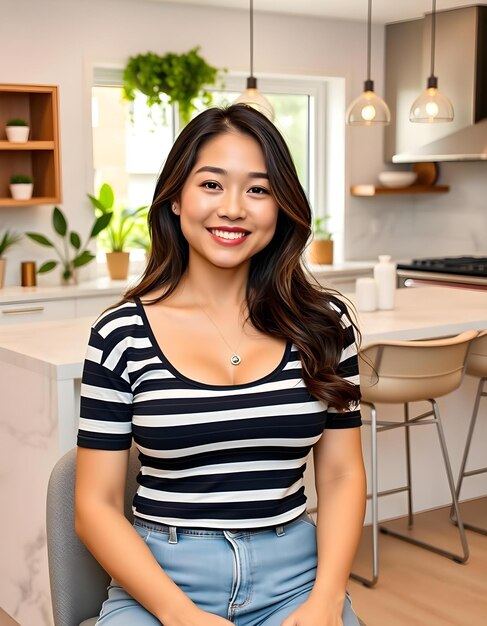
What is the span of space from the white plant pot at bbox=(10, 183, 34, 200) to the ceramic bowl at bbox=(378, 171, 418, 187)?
→ 254 cm

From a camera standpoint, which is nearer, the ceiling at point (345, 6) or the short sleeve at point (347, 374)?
the short sleeve at point (347, 374)

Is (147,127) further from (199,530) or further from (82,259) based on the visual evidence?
(199,530)

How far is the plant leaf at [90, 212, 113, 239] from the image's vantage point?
17.6 feet

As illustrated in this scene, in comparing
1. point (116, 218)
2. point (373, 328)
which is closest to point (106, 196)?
point (116, 218)

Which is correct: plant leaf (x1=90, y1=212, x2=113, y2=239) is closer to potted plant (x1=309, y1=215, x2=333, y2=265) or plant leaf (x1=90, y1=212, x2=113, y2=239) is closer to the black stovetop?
potted plant (x1=309, y1=215, x2=333, y2=265)

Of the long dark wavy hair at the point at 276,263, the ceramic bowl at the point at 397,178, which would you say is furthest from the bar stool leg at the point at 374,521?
the ceramic bowl at the point at 397,178

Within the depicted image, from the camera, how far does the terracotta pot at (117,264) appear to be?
5.62 m

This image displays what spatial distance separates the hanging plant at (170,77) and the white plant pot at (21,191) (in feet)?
3.02

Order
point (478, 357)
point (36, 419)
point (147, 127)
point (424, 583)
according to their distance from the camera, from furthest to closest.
Result: point (147, 127) < point (478, 357) < point (424, 583) < point (36, 419)

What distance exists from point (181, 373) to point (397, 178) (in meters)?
5.15

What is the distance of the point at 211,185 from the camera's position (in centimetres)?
169

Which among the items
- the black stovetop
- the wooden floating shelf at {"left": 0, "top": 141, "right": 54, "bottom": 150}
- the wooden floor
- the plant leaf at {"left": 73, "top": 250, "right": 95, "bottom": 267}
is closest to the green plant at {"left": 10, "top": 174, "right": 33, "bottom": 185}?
the wooden floating shelf at {"left": 0, "top": 141, "right": 54, "bottom": 150}

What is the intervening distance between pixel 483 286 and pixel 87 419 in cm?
409

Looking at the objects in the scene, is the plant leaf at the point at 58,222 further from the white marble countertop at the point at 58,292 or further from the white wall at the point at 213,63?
the white marble countertop at the point at 58,292
